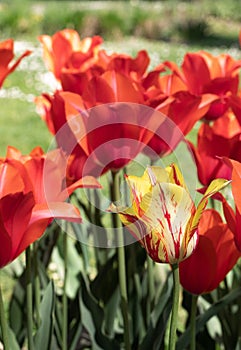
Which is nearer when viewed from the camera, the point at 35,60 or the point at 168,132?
the point at 168,132

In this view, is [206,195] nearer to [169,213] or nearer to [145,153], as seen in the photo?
[169,213]

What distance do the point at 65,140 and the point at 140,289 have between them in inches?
19.9

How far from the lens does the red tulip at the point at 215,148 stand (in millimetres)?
1474

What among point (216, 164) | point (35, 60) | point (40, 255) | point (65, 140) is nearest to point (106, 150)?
point (65, 140)

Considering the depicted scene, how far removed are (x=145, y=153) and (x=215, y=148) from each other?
0.46ft

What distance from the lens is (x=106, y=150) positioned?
1.38m

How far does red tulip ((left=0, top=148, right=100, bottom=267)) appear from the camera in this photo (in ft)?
3.69

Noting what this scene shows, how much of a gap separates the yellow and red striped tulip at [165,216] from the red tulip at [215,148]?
19.0 inches

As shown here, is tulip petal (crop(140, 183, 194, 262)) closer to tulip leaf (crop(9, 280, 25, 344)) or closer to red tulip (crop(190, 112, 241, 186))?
red tulip (crop(190, 112, 241, 186))

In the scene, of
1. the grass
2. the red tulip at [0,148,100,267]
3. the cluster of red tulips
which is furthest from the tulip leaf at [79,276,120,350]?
the grass

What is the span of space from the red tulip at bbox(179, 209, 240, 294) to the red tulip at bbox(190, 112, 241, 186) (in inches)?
8.2

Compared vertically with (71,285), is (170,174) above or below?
above

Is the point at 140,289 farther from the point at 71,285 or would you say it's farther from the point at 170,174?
the point at 170,174

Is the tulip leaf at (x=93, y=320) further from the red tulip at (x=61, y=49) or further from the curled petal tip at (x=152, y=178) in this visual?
the curled petal tip at (x=152, y=178)
